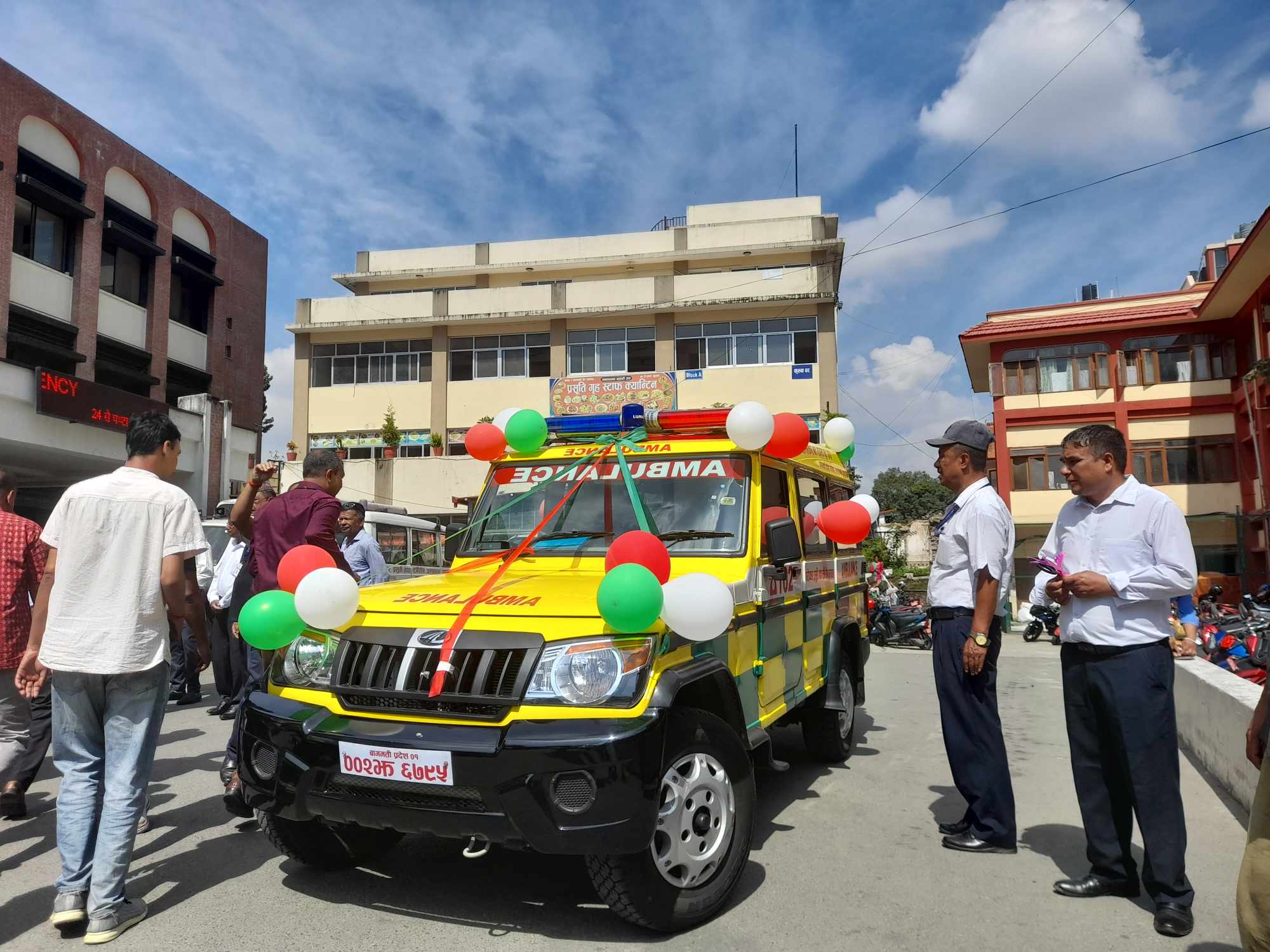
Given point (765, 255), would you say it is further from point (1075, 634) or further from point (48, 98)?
point (1075, 634)

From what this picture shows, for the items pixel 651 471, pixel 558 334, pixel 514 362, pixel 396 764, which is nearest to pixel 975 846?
pixel 651 471

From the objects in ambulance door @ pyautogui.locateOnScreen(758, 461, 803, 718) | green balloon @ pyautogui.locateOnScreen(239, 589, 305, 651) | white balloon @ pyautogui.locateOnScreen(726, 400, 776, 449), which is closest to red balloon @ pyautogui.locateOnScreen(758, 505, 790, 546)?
ambulance door @ pyautogui.locateOnScreen(758, 461, 803, 718)

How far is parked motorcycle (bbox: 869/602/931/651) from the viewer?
668 inches

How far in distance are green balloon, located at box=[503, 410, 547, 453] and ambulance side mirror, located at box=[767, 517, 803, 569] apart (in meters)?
1.53

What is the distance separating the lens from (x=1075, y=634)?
3.71 meters

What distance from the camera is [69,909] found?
10.8ft

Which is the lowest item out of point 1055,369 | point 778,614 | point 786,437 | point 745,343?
point 778,614

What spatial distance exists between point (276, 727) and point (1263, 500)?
996 inches

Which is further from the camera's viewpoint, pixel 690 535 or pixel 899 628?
pixel 899 628

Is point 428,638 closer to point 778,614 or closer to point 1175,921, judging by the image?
point 778,614

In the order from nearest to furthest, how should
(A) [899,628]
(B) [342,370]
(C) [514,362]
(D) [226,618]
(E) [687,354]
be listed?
1. (D) [226,618]
2. (A) [899,628]
3. (E) [687,354]
4. (C) [514,362]
5. (B) [342,370]

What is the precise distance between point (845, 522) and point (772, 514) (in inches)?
31.4

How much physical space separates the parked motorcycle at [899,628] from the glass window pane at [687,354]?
1451 centimetres

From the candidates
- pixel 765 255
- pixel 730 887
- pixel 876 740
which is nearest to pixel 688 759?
pixel 730 887
